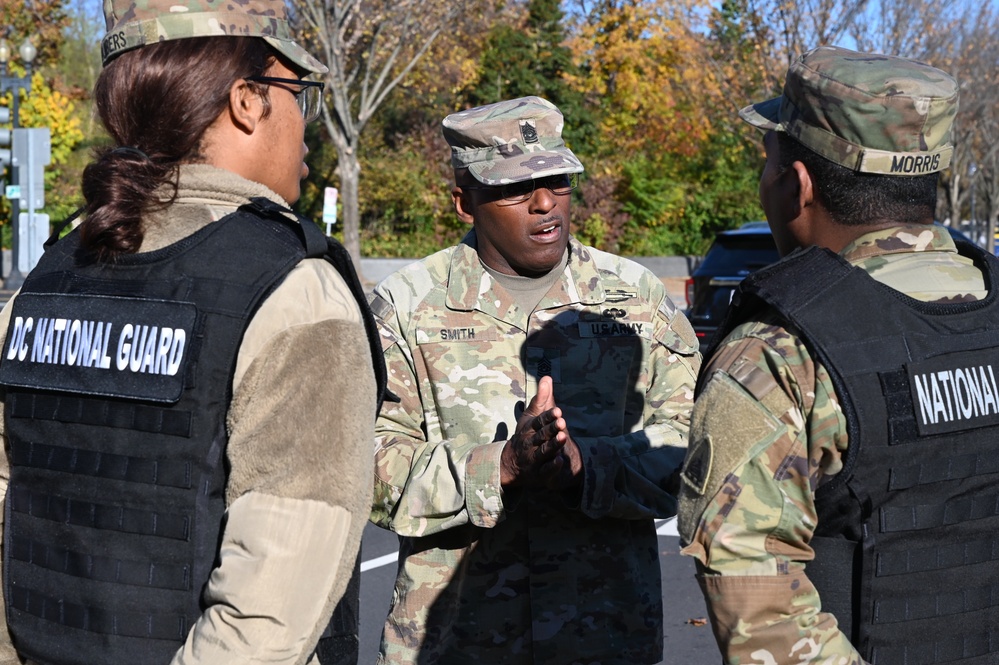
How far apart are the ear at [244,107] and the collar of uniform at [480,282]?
1130mm

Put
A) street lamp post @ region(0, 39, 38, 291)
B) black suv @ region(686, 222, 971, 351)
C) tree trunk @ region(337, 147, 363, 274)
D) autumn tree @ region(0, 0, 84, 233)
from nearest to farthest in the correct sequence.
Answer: black suv @ region(686, 222, 971, 351)
street lamp post @ region(0, 39, 38, 291)
tree trunk @ region(337, 147, 363, 274)
autumn tree @ region(0, 0, 84, 233)

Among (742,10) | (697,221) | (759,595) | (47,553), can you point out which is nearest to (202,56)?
(47,553)

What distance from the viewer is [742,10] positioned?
21203 millimetres

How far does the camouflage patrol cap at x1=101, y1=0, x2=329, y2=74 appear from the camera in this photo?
1869mm

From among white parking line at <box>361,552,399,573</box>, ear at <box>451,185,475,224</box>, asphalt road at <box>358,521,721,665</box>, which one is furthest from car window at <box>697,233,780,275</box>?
ear at <box>451,185,475,224</box>

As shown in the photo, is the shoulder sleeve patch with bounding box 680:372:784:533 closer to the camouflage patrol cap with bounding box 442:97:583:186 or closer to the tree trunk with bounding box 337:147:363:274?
the camouflage patrol cap with bounding box 442:97:583:186

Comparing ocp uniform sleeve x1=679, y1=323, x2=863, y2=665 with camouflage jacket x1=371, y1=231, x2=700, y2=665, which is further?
camouflage jacket x1=371, y1=231, x2=700, y2=665

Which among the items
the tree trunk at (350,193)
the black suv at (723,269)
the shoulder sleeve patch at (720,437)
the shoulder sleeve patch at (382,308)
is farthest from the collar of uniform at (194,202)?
the tree trunk at (350,193)

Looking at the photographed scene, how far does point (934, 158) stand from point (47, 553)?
65.8 inches

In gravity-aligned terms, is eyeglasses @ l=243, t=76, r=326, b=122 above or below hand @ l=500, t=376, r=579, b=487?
above

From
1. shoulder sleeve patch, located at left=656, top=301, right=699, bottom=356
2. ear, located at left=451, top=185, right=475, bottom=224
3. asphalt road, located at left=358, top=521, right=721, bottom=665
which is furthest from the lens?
asphalt road, located at left=358, top=521, right=721, bottom=665

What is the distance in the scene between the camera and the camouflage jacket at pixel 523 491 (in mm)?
2768

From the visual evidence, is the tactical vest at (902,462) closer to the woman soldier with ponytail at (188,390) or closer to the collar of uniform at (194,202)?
the woman soldier with ponytail at (188,390)

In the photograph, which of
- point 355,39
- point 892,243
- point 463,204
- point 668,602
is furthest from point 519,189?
point 355,39
